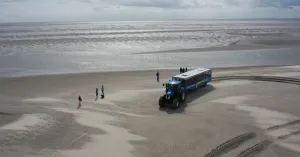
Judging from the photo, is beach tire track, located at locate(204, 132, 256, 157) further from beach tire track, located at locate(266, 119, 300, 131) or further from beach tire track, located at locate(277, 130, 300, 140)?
beach tire track, located at locate(266, 119, 300, 131)

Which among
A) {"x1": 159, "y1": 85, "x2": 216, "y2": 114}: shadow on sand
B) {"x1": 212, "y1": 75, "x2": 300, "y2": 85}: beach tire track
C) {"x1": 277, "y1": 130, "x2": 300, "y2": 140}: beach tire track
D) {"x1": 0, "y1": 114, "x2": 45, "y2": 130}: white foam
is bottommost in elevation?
{"x1": 277, "y1": 130, "x2": 300, "y2": 140}: beach tire track

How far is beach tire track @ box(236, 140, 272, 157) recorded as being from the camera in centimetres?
1405

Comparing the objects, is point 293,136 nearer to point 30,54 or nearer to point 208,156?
point 208,156

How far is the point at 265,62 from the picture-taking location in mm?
44906

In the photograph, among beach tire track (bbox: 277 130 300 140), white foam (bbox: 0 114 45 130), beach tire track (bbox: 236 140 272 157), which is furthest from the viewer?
white foam (bbox: 0 114 45 130)

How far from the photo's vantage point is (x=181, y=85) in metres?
24.1

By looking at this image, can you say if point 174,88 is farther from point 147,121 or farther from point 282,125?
point 282,125

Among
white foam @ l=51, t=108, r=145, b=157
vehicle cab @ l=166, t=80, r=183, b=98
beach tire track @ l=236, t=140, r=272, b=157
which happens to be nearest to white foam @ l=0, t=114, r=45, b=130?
white foam @ l=51, t=108, r=145, b=157

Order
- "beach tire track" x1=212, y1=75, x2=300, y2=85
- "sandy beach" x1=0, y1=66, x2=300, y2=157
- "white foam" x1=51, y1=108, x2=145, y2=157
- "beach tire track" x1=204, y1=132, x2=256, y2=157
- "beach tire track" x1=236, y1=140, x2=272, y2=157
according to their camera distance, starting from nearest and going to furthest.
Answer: "beach tire track" x1=236, y1=140, x2=272, y2=157, "beach tire track" x1=204, y1=132, x2=256, y2=157, "white foam" x1=51, y1=108, x2=145, y2=157, "sandy beach" x1=0, y1=66, x2=300, y2=157, "beach tire track" x1=212, y1=75, x2=300, y2=85

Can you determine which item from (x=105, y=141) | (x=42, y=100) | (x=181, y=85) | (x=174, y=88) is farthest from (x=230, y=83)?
(x=42, y=100)

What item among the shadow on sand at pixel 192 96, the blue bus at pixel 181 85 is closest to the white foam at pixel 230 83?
the shadow on sand at pixel 192 96

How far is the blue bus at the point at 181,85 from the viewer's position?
70.6 feet

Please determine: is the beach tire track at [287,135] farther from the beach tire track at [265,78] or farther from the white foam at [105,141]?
the beach tire track at [265,78]

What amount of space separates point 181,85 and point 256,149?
34.5 ft
